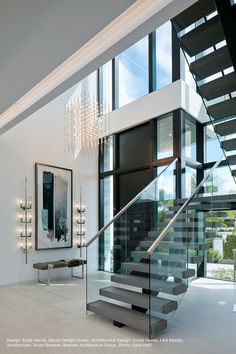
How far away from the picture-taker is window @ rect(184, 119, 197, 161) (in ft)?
24.2

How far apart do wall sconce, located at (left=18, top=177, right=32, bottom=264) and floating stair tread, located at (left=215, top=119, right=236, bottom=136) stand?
187 inches

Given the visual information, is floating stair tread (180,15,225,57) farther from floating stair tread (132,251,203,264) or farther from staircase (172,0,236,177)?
floating stair tread (132,251,203,264)

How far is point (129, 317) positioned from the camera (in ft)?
13.7

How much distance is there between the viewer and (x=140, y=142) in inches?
323

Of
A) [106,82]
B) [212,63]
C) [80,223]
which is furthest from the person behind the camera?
[106,82]

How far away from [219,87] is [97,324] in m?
4.12

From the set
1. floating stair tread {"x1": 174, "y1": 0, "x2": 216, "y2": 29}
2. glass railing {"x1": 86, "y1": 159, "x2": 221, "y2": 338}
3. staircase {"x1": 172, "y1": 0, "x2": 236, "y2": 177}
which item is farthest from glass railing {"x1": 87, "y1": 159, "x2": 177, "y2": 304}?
floating stair tread {"x1": 174, "y1": 0, "x2": 216, "y2": 29}

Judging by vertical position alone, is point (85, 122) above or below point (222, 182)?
above

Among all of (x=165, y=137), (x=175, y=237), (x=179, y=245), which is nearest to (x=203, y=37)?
(x=175, y=237)

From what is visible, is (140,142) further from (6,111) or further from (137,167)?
(6,111)

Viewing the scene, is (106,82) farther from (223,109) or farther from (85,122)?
(223,109)

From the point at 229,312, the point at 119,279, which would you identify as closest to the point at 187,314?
the point at 229,312

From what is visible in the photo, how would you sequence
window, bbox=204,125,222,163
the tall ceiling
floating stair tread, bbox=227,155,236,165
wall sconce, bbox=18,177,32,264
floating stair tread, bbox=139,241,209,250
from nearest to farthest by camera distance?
the tall ceiling
floating stair tread, bbox=139,241,209,250
floating stair tread, bbox=227,155,236,165
wall sconce, bbox=18,177,32,264
window, bbox=204,125,222,163

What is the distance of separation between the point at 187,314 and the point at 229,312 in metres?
0.75
